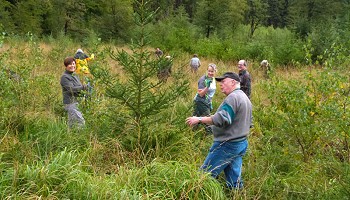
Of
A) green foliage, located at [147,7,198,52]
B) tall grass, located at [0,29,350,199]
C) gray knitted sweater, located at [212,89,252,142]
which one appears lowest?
green foliage, located at [147,7,198,52]

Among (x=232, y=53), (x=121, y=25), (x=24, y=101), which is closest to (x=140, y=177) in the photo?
(x=24, y=101)

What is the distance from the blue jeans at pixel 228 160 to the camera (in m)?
4.58

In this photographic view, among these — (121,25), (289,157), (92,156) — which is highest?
(92,156)

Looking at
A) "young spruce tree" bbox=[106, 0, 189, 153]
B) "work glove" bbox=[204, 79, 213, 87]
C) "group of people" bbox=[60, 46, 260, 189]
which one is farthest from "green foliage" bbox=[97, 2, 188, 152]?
"work glove" bbox=[204, 79, 213, 87]

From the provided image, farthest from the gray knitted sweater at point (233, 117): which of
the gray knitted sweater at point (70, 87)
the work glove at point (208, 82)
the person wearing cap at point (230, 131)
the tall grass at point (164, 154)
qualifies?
the gray knitted sweater at point (70, 87)

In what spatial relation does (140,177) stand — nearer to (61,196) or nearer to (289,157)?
(61,196)

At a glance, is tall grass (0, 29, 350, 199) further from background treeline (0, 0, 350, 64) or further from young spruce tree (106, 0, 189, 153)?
background treeline (0, 0, 350, 64)

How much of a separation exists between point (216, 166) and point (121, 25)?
2895cm

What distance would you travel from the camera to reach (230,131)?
14.9ft

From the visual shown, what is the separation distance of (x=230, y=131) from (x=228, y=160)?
38 cm

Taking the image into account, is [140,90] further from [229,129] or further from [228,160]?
[228,160]

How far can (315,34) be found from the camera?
20516mm

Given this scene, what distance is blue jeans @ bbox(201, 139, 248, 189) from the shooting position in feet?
15.0

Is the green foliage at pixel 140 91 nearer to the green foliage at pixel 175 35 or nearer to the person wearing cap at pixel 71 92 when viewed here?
the person wearing cap at pixel 71 92
